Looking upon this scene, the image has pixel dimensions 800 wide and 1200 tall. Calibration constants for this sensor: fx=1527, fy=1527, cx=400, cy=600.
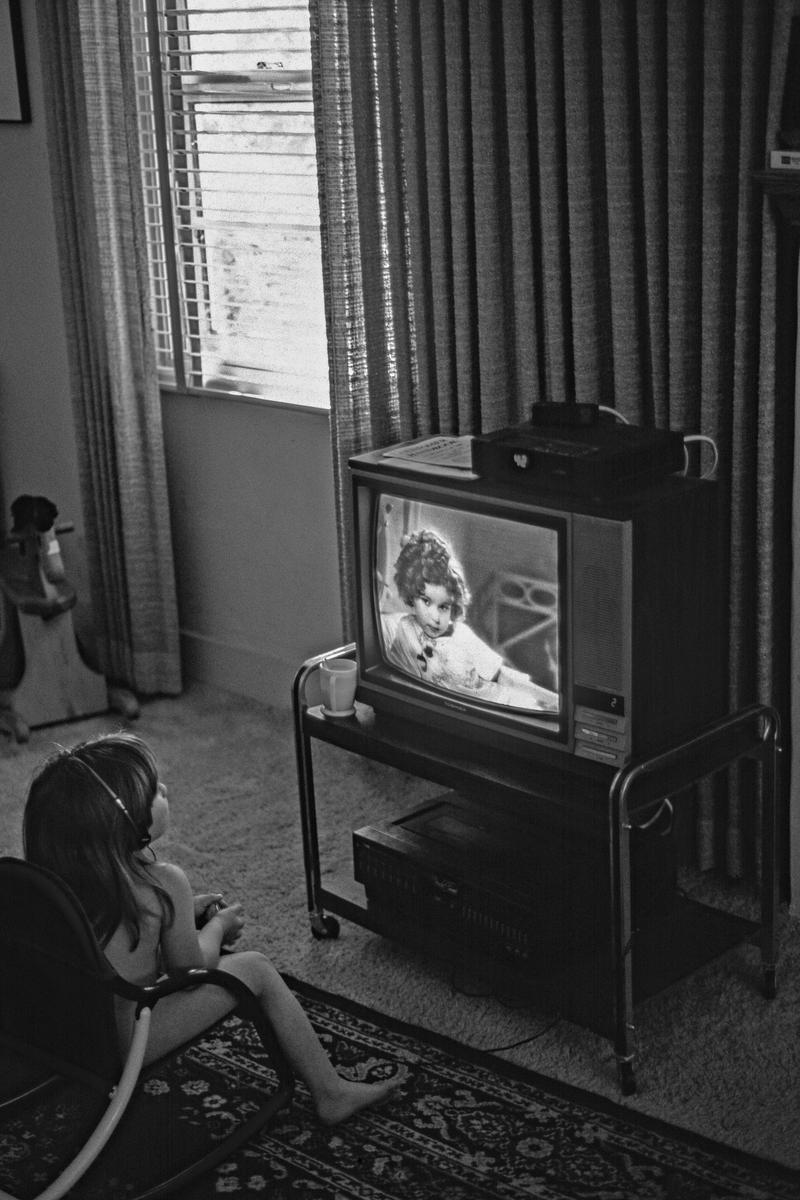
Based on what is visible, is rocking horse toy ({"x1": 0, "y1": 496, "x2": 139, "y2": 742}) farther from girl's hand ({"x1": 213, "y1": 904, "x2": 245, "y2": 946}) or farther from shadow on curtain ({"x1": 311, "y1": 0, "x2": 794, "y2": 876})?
girl's hand ({"x1": 213, "y1": 904, "x2": 245, "y2": 946})

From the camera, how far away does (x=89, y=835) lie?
7.41 ft

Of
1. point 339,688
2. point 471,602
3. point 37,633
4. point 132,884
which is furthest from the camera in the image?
point 37,633

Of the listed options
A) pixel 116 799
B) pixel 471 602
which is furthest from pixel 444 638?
pixel 116 799

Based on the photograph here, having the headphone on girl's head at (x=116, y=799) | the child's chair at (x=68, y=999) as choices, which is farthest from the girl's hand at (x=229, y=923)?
the headphone on girl's head at (x=116, y=799)

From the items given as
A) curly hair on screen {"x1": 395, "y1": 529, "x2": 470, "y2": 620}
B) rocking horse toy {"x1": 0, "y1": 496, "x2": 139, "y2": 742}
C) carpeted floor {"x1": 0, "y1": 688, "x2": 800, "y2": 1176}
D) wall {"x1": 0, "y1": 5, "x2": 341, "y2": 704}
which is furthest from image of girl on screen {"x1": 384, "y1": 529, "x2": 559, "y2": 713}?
rocking horse toy {"x1": 0, "y1": 496, "x2": 139, "y2": 742}

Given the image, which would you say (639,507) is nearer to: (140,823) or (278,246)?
(140,823)

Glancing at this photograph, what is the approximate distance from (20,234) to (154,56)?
795mm

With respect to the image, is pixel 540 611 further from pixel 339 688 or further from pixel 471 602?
pixel 339 688

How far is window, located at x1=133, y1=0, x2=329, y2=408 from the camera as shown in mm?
3684

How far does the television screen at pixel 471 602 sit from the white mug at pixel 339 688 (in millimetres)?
85

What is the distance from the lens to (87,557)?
4480 mm

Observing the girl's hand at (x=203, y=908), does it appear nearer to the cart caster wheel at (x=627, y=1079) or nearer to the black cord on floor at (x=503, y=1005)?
the black cord on floor at (x=503, y=1005)

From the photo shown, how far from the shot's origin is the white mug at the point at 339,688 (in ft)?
9.57

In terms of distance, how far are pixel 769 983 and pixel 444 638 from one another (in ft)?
2.81
